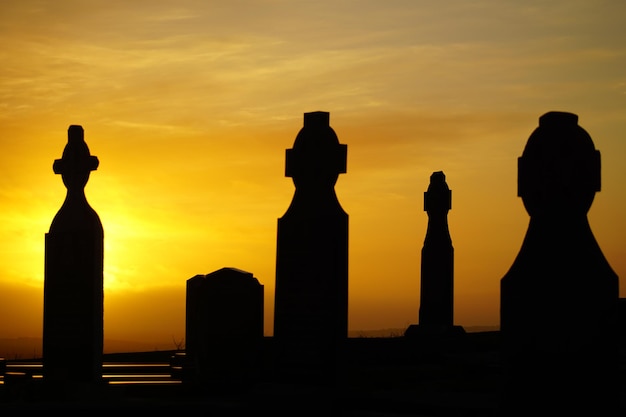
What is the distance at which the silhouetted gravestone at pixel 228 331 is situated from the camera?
16.2m

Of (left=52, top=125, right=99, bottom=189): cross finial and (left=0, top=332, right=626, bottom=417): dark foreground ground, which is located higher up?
(left=52, top=125, right=99, bottom=189): cross finial

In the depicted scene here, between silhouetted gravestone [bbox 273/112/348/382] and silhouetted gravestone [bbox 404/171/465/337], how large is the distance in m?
11.2

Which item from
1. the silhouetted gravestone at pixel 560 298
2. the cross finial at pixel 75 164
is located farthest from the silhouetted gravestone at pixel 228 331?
the silhouetted gravestone at pixel 560 298

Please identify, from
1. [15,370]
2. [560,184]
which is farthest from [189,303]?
[560,184]

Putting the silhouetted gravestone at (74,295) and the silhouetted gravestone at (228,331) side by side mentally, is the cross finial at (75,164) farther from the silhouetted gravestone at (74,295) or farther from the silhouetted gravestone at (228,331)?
the silhouetted gravestone at (228,331)

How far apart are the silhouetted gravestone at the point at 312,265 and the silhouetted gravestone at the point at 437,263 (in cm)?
1116

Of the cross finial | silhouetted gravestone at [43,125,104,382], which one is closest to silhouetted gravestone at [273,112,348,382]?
silhouetted gravestone at [43,125,104,382]

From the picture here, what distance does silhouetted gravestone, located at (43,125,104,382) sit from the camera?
16422mm

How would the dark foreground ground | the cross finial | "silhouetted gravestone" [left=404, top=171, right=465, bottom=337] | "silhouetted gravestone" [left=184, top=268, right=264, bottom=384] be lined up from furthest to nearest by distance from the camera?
"silhouetted gravestone" [left=404, top=171, right=465, bottom=337] → the cross finial → "silhouetted gravestone" [left=184, top=268, right=264, bottom=384] → the dark foreground ground

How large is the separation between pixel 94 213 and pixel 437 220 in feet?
35.8

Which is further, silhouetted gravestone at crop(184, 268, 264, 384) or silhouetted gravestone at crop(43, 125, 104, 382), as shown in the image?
silhouetted gravestone at crop(43, 125, 104, 382)

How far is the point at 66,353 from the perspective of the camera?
54.3 ft

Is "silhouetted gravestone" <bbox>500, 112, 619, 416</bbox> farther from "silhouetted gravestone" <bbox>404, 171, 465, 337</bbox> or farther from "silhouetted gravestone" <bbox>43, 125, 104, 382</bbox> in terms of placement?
"silhouetted gravestone" <bbox>404, 171, 465, 337</bbox>

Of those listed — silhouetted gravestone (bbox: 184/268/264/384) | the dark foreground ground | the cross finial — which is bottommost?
the dark foreground ground
